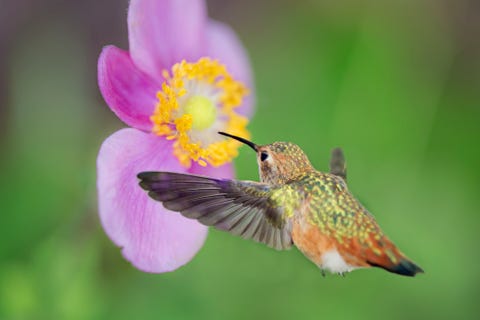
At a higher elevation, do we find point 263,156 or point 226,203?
point 263,156

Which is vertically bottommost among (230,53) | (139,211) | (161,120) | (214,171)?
(139,211)

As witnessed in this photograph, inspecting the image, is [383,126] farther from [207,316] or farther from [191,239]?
[191,239]

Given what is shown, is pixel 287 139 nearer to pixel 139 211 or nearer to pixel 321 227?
pixel 139 211

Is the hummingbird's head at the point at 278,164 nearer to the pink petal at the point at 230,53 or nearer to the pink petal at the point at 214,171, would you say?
the pink petal at the point at 214,171

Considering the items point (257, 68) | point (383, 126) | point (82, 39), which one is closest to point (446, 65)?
point (383, 126)

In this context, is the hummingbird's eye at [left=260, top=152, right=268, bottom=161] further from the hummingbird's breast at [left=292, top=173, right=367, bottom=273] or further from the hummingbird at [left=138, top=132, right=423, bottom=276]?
the hummingbird's breast at [left=292, top=173, right=367, bottom=273]

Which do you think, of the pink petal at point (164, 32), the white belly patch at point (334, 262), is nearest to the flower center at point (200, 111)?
the pink petal at point (164, 32)

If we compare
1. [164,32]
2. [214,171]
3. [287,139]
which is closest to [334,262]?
[214,171]
